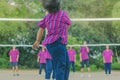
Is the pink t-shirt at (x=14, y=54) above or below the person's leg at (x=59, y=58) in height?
below

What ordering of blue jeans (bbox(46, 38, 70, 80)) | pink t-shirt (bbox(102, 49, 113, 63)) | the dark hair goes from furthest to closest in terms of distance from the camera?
1. pink t-shirt (bbox(102, 49, 113, 63))
2. blue jeans (bbox(46, 38, 70, 80))
3. the dark hair

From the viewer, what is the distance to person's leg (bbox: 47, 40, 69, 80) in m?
5.80

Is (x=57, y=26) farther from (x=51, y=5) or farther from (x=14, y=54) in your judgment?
(x=14, y=54)

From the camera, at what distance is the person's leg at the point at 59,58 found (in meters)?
5.80

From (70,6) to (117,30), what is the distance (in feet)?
16.4

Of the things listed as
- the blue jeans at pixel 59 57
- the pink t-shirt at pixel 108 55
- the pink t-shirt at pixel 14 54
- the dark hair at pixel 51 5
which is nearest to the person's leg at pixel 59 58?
the blue jeans at pixel 59 57

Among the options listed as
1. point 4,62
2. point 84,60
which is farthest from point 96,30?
point 84,60

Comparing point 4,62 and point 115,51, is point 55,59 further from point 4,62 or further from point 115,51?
point 115,51

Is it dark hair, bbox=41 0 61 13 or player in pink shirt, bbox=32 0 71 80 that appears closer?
dark hair, bbox=41 0 61 13

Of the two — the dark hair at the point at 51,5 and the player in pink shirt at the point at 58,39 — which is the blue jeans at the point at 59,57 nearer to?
the player in pink shirt at the point at 58,39

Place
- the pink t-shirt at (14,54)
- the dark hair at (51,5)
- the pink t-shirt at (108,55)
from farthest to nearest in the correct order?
1. the pink t-shirt at (14,54)
2. the pink t-shirt at (108,55)
3. the dark hair at (51,5)

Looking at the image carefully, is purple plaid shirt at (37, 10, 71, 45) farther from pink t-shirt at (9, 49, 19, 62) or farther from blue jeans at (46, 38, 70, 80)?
pink t-shirt at (9, 49, 19, 62)

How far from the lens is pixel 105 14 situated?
Answer: 39062mm

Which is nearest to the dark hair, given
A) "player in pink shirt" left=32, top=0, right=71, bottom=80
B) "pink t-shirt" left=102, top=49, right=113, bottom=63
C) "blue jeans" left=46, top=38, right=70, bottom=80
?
"player in pink shirt" left=32, top=0, right=71, bottom=80
